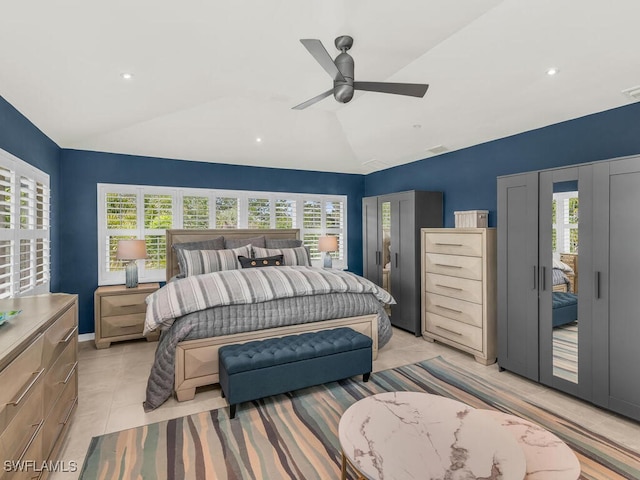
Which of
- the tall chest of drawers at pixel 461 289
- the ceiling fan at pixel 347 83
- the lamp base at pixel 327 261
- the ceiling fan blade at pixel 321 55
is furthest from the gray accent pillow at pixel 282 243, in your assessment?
the ceiling fan blade at pixel 321 55

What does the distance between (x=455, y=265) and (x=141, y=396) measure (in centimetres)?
339

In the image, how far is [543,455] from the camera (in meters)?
1.63

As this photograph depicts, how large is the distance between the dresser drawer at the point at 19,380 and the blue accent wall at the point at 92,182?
3.06m

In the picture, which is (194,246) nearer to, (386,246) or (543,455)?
(386,246)

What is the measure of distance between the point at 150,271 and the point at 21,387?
3.42m

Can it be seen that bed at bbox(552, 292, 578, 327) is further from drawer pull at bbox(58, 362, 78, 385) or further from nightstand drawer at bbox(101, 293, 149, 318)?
nightstand drawer at bbox(101, 293, 149, 318)

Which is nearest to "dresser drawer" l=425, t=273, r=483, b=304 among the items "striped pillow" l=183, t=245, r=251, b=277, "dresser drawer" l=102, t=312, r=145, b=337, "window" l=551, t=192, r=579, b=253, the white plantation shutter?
"window" l=551, t=192, r=579, b=253

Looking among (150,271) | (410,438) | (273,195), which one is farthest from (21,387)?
(273,195)

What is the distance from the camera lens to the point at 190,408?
2717 mm

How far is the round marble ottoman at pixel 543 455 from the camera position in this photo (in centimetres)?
152

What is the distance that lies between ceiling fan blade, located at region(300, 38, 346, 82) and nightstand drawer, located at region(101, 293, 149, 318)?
136 inches

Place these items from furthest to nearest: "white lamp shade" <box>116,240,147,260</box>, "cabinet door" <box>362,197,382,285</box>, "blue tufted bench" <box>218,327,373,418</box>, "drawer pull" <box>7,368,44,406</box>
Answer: "cabinet door" <box>362,197,382,285</box>
"white lamp shade" <box>116,240,147,260</box>
"blue tufted bench" <box>218,327,373,418</box>
"drawer pull" <box>7,368,44,406</box>

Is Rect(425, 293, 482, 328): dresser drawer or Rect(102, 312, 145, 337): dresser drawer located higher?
Rect(425, 293, 482, 328): dresser drawer

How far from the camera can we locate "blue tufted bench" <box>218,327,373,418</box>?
255cm
